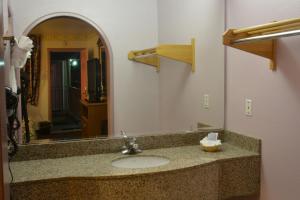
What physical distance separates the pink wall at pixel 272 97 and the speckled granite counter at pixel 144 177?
0.48 feet

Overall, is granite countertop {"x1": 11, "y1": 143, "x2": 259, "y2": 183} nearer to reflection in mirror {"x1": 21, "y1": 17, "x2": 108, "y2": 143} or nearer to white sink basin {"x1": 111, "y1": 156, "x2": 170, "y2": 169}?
white sink basin {"x1": 111, "y1": 156, "x2": 170, "y2": 169}

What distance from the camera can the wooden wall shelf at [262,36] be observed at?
1.57 meters

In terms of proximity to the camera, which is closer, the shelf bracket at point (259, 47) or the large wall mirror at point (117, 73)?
the shelf bracket at point (259, 47)

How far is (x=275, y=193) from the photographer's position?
195 centimetres

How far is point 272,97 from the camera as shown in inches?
75.4

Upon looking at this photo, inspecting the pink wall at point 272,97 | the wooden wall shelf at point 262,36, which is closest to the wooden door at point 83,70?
the wooden wall shelf at point 262,36

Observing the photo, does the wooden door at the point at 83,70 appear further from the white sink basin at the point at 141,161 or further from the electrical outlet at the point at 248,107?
the electrical outlet at the point at 248,107

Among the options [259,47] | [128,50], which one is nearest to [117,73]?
[128,50]

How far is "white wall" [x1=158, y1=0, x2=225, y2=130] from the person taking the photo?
238cm

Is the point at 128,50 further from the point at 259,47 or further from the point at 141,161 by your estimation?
the point at 259,47

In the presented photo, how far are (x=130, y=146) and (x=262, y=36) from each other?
3.43 ft

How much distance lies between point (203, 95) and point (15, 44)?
1.36m

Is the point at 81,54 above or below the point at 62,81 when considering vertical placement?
above

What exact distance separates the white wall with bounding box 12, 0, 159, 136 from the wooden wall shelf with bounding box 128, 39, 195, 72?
4 cm
